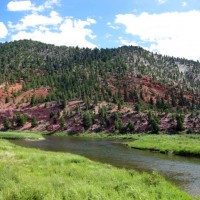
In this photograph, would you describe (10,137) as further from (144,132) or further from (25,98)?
(25,98)

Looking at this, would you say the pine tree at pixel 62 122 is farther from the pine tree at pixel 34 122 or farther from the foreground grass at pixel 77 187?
the foreground grass at pixel 77 187

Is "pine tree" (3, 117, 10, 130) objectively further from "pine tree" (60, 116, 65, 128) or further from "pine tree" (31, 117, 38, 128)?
"pine tree" (60, 116, 65, 128)

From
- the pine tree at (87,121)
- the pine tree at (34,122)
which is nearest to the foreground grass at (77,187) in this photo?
the pine tree at (87,121)

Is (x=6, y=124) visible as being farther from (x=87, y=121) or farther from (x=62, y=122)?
(x=87, y=121)

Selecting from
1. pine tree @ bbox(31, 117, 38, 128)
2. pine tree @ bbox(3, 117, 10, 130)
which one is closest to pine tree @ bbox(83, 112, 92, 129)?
pine tree @ bbox(31, 117, 38, 128)

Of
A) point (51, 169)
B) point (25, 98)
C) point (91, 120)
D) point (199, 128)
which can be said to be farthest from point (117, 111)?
point (51, 169)

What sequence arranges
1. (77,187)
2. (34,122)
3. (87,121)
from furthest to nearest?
(34,122)
(87,121)
(77,187)

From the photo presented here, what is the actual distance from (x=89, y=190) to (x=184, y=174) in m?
20.0

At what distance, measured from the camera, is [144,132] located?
109 m

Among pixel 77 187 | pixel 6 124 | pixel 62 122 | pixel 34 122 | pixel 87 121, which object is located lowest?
pixel 6 124

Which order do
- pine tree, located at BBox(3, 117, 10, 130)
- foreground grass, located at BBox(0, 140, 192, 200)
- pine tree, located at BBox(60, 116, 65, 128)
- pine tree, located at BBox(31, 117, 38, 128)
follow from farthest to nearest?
1. pine tree, located at BBox(31, 117, 38, 128)
2. pine tree, located at BBox(3, 117, 10, 130)
3. pine tree, located at BBox(60, 116, 65, 128)
4. foreground grass, located at BBox(0, 140, 192, 200)

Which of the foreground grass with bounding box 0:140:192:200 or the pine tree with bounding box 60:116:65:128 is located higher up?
the foreground grass with bounding box 0:140:192:200

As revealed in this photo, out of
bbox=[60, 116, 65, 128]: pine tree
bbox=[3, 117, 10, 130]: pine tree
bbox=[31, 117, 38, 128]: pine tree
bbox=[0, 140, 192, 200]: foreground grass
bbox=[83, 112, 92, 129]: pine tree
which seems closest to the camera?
bbox=[0, 140, 192, 200]: foreground grass

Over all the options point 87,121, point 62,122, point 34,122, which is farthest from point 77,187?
point 34,122
